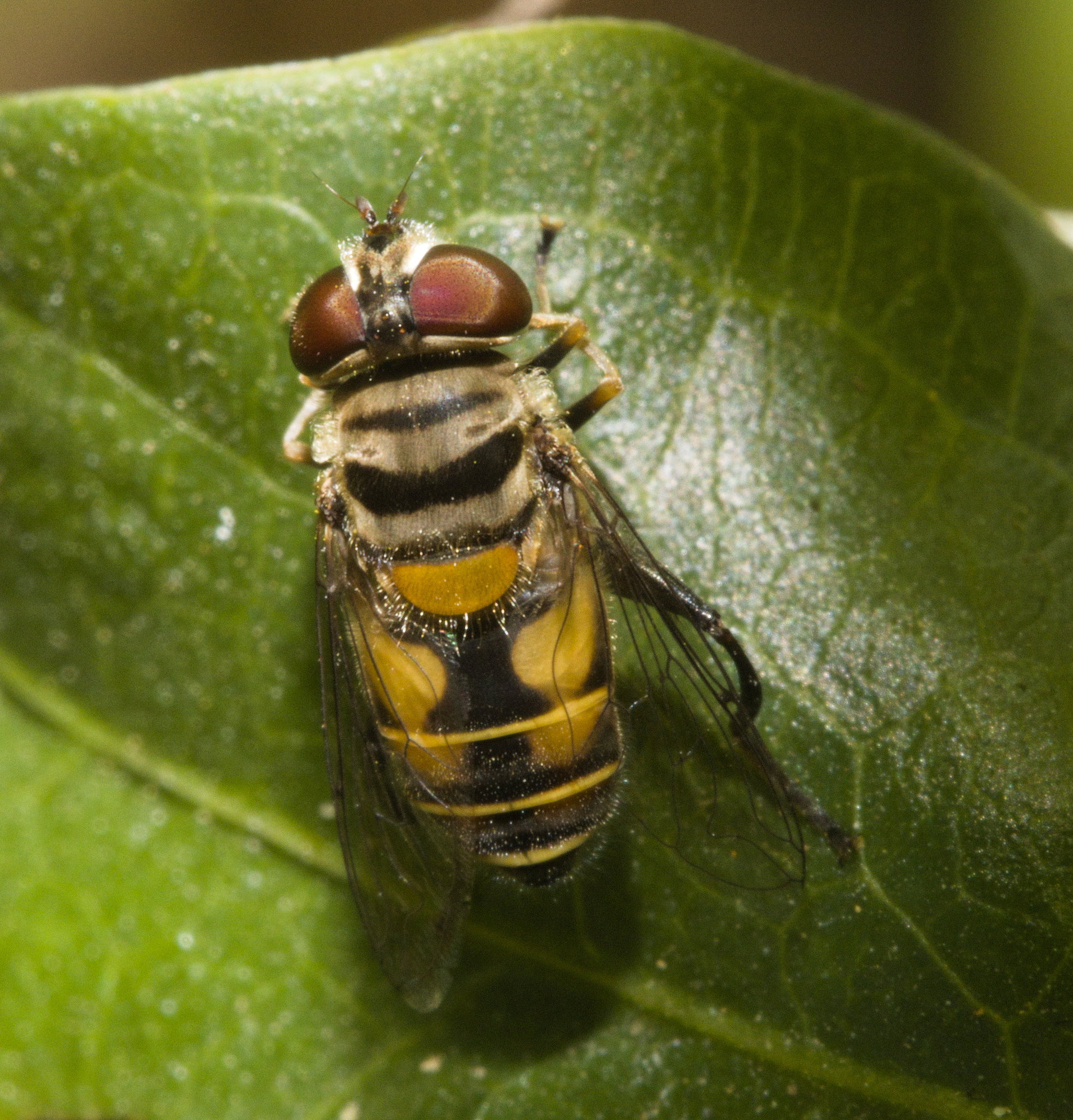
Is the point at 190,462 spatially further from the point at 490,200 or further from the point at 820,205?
the point at 820,205

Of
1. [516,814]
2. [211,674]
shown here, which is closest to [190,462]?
[211,674]

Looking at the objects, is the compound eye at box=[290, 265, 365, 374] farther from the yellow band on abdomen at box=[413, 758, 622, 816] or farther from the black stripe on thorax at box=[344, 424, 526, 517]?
the yellow band on abdomen at box=[413, 758, 622, 816]

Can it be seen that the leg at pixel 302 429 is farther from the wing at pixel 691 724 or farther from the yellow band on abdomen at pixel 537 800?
the yellow band on abdomen at pixel 537 800

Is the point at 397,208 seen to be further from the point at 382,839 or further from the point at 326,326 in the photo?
the point at 382,839

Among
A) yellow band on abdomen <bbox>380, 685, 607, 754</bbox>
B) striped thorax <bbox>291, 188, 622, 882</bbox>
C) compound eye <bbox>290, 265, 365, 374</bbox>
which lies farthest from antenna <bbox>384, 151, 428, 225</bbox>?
yellow band on abdomen <bbox>380, 685, 607, 754</bbox>

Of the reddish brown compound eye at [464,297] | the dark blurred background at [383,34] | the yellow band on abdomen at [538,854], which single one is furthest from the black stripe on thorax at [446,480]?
the dark blurred background at [383,34]

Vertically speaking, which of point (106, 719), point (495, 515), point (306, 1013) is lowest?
point (306, 1013)
